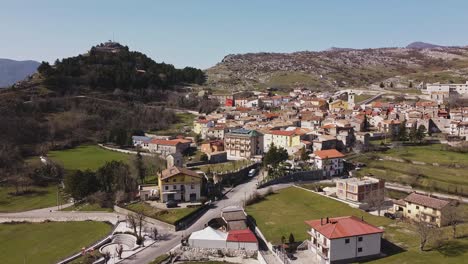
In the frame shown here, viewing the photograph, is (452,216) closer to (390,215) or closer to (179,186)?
(390,215)

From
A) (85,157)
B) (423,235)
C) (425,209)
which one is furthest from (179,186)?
(85,157)

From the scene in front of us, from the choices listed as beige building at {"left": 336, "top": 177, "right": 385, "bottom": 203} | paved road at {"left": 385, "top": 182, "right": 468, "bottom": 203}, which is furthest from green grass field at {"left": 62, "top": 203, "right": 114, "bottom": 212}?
paved road at {"left": 385, "top": 182, "right": 468, "bottom": 203}

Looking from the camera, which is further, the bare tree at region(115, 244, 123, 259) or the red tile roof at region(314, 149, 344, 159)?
the red tile roof at region(314, 149, 344, 159)

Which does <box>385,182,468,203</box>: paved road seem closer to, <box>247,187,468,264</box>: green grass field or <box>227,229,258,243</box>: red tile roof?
<box>247,187,468,264</box>: green grass field

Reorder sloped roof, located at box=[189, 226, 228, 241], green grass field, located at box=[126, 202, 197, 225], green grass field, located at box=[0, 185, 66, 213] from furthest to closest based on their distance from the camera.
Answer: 1. green grass field, located at box=[0, 185, 66, 213]
2. green grass field, located at box=[126, 202, 197, 225]
3. sloped roof, located at box=[189, 226, 228, 241]

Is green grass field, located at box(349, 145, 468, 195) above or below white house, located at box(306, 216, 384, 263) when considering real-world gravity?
above

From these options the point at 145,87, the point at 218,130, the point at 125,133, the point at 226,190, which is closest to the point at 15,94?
the point at 125,133

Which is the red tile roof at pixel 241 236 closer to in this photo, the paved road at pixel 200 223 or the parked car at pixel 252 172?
the paved road at pixel 200 223

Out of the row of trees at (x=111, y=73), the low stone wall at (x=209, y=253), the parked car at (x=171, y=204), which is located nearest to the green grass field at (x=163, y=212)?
the parked car at (x=171, y=204)

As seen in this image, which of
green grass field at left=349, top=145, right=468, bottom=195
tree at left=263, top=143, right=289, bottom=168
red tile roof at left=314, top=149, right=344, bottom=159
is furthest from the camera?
red tile roof at left=314, top=149, right=344, bottom=159
